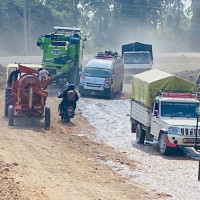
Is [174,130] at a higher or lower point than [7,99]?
higher

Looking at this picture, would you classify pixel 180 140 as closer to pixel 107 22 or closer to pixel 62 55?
pixel 62 55

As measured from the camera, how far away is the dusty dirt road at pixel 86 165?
51.4ft

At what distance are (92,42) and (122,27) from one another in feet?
21.0

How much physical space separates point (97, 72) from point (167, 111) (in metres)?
16.1

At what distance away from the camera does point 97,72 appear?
128 feet

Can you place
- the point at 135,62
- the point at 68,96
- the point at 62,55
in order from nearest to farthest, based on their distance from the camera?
the point at 68,96
the point at 62,55
the point at 135,62

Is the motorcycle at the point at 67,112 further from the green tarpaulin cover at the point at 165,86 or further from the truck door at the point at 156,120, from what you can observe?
the truck door at the point at 156,120

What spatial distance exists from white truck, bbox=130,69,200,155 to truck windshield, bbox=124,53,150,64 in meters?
24.1

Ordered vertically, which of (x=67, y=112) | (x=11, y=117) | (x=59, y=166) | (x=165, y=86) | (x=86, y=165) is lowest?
(x=67, y=112)

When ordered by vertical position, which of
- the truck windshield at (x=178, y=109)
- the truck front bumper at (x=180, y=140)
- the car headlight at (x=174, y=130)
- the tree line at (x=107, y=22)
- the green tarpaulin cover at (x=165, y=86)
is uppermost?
the green tarpaulin cover at (x=165, y=86)

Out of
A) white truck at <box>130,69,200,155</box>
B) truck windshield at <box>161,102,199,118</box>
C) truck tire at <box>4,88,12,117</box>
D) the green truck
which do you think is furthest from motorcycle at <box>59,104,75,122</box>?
the green truck

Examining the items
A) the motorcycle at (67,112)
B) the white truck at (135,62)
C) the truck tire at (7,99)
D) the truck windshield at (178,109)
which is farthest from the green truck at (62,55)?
the truck windshield at (178,109)

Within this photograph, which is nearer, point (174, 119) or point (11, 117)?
point (174, 119)

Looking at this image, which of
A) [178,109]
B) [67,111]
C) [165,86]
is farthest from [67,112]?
[178,109]
